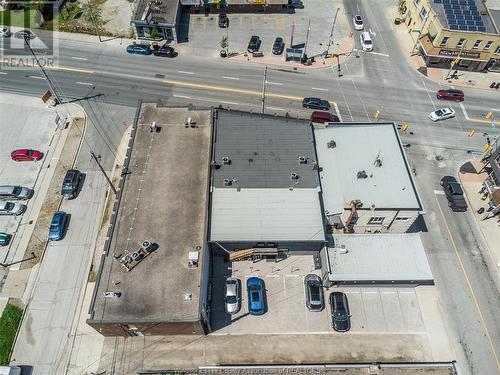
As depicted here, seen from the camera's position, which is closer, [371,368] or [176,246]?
[371,368]

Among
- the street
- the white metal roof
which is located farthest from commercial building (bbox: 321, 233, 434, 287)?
the street

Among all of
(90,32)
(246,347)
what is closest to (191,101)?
(90,32)

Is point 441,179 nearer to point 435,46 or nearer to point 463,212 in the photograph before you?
point 463,212

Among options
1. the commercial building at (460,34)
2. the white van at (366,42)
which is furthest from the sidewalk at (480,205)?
the white van at (366,42)

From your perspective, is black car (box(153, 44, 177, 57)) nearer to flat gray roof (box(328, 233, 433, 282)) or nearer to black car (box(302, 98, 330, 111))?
black car (box(302, 98, 330, 111))

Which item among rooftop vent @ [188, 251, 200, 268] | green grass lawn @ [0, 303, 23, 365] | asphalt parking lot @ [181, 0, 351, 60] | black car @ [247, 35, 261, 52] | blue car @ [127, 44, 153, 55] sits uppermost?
asphalt parking lot @ [181, 0, 351, 60]

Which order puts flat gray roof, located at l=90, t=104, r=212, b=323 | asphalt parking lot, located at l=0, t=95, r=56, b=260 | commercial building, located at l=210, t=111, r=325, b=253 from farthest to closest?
asphalt parking lot, located at l=0, t=95, r=56, b=260 → commercial building, located at l=210, t=111, r=325, b=253 → flat gray roof, located at l=90, t=104, r=212, b=323

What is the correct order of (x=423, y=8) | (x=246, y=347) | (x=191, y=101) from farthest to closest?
(x=423, y=8) → (x=191, y=101) → (x=246, y=347)

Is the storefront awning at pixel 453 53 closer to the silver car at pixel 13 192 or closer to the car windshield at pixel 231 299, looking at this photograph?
the car windshield at pixel 231 299
